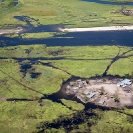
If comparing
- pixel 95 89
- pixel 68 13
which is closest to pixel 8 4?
pixel 68 13

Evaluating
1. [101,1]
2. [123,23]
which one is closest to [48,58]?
[123,23]

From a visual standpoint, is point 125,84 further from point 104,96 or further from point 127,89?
point 104,96

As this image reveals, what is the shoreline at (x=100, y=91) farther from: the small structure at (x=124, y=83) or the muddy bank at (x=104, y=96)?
the small structure at (x=124, y=83)

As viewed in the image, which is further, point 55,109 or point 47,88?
point 47,88

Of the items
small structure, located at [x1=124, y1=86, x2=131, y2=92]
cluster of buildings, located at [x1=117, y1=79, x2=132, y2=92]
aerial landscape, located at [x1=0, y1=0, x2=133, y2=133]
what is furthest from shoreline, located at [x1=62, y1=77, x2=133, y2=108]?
cluster of buildings, located at [x1=117, y1=79, x2=132, y2=92]

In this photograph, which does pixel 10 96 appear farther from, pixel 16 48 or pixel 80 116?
pixel 16 48

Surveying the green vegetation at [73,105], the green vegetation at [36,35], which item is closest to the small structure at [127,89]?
the green vegetation at [73,105]

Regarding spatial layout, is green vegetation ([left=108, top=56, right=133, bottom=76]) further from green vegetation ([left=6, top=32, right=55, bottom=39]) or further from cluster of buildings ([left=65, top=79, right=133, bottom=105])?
green vegetation ([left=6, top=32, right=55, bottom=39])
